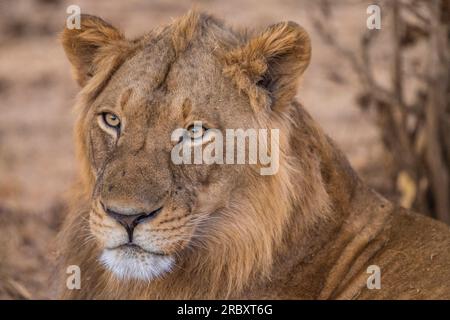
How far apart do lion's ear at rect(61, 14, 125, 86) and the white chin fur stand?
1.05 meters

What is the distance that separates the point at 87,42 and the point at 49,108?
6032 mm

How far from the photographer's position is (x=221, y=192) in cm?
405

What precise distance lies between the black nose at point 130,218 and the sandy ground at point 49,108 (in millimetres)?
1381

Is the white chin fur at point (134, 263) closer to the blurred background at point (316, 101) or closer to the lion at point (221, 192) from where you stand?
the lion at point (221, 192)

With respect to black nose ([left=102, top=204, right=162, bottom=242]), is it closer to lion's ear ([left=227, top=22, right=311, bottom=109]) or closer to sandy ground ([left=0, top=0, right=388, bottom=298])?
lion's ear ([left=227, top=22, right=311, bottom=109])

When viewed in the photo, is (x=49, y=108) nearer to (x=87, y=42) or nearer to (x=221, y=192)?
(x=87, y=42)

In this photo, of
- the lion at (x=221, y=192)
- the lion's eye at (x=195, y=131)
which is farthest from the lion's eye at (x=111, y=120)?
the lion's eye at (x=195, y=131)

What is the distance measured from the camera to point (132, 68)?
13.8 ft

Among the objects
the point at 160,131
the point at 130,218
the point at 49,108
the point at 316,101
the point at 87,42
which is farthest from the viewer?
the point at 49,108

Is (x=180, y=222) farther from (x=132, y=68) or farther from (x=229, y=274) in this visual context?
(x=132, y=68)

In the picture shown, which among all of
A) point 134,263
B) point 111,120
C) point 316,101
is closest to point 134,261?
point 134,263

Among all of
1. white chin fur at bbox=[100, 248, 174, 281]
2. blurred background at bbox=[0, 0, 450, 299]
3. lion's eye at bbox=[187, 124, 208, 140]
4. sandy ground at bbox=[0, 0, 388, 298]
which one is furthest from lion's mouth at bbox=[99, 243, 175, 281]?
sandy ground at bbox=[0, 0, 388, 298]

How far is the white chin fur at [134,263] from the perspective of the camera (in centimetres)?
380

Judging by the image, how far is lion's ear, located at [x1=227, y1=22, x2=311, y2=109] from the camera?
4023mm
